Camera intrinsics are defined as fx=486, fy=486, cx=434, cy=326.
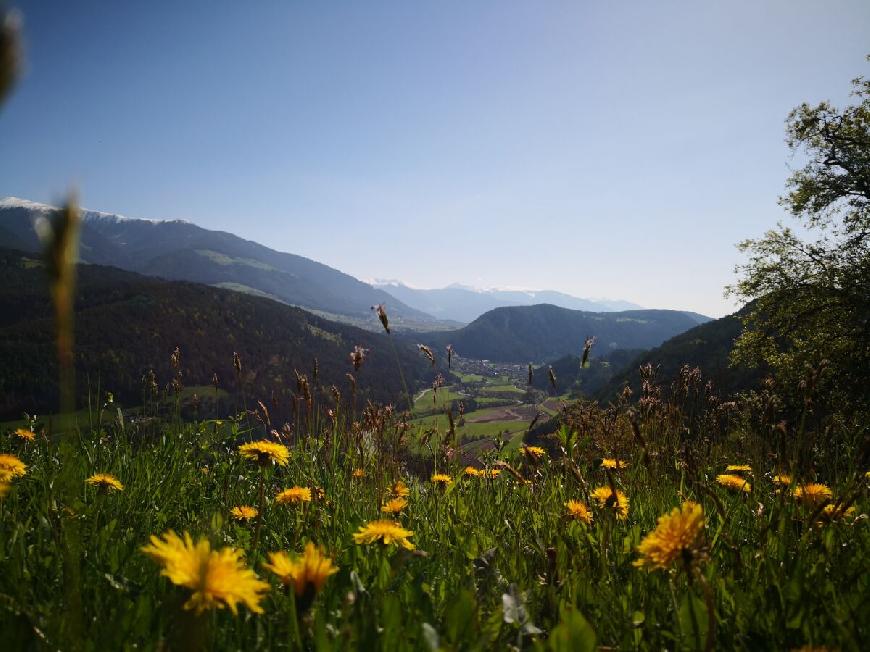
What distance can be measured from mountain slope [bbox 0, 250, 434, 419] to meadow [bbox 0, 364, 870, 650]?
74567 mm

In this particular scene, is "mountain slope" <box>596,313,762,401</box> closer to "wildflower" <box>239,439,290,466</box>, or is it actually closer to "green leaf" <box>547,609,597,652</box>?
"wildflower" <box>239,439,290,466</box>

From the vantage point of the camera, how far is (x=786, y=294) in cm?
2039

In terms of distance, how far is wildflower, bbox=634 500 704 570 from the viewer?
1530 millimetres

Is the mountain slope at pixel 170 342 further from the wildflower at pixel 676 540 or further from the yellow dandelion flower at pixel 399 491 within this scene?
the wildflower at pixel 676 540

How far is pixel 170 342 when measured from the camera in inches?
4980

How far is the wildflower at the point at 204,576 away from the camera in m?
1.27

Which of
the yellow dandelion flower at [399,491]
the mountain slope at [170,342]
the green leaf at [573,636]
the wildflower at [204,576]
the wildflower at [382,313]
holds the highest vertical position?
the wildflower at [382,313]

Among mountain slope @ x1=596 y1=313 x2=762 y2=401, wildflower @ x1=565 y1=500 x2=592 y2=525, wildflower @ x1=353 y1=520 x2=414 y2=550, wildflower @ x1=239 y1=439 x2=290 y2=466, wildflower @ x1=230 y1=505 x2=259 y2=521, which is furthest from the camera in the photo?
mountain slope @ x1=596 y1=313 x2=762 y2=401

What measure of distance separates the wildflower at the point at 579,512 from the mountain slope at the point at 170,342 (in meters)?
75.0

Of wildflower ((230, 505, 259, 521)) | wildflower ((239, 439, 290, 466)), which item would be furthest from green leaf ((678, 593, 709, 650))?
wildflower ((230, 505, 259, 521))

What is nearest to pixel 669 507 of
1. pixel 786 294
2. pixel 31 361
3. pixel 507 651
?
pixel 507 651

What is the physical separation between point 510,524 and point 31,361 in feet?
424

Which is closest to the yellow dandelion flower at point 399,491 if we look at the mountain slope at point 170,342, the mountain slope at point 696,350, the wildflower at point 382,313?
the wildflower at point 382,313

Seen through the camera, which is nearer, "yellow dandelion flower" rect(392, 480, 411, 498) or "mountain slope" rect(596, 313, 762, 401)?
"yellow dandelion flower" rect(392, 480, 411, 498)
